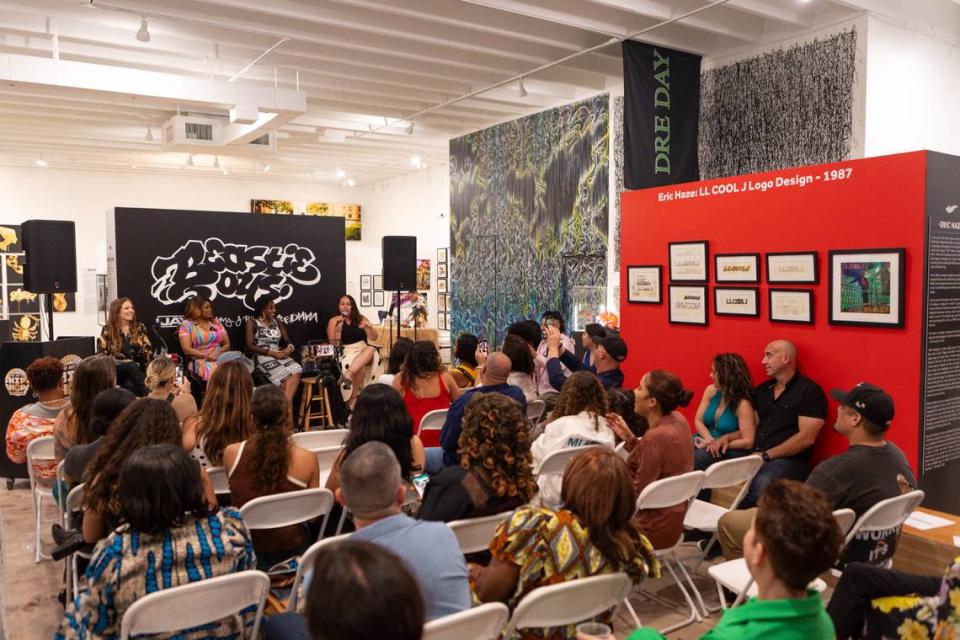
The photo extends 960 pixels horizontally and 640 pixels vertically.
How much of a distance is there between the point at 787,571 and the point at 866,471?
1.74 metres

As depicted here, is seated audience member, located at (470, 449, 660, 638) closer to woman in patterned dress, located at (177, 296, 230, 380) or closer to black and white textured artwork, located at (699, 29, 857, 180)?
black and white textured artwork, located at (699, 29, 857, 180)

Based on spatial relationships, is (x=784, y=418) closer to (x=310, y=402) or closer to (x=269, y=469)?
(x=269, y=469)

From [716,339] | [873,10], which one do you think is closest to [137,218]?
[716,339]

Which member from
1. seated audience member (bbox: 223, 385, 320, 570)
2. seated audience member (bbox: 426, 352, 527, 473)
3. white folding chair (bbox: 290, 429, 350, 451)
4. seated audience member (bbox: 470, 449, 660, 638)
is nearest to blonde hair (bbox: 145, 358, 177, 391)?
white folding chair (bbox: 290, 429, 350, 451)

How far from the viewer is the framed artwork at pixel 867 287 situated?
15.1ft

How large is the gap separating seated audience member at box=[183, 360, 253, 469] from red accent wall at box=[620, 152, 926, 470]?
3.72m

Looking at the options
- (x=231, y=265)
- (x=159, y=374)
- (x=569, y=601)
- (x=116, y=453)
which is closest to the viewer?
(x=569, y=601)

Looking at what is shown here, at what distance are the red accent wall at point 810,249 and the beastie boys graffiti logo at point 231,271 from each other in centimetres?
425

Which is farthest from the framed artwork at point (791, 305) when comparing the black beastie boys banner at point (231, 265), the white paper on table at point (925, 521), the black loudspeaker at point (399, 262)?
the black beastie boys banner at point (231, 265)

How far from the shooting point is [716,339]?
5.81m

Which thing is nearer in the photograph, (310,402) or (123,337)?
(123,337)

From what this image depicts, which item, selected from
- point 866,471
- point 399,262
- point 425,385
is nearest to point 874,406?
point 866,471

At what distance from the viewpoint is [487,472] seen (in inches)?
112

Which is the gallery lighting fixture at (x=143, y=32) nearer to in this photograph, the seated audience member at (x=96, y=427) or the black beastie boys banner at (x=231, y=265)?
the black beastie boys banner at (x=231, y=265)
